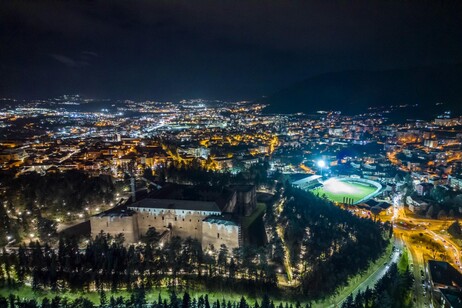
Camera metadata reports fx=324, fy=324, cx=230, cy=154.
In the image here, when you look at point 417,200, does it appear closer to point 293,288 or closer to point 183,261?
point 293,288

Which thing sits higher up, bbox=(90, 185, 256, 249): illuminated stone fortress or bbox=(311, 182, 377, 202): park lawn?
bbox=(90, 185, 256, 249): illuminated stone fortress

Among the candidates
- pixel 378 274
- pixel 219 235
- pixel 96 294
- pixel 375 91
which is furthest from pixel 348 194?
pixel 375 91

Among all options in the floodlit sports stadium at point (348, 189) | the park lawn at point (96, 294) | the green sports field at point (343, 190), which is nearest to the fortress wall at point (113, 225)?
the park lawn at point (96, 294)

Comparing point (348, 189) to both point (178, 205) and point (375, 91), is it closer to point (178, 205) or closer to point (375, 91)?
point (178, 205)

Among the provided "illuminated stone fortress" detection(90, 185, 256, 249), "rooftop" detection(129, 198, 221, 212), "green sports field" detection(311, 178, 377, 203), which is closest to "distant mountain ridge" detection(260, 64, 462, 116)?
"green sports field" detection(311, 178, 377, 203)

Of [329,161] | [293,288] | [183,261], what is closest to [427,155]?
[329,161]

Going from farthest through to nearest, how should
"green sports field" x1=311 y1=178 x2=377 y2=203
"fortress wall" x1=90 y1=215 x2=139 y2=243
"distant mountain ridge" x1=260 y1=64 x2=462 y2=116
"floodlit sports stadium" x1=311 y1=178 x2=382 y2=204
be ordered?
1. "distant mountain ridge" x1=260 y1=64 x2=462 y2=116
2. "green sports field" x1=311 y1=178 x2=377 y2=203
3. "floodlit sports stadium" x1=311 y1=178 x2=382 y2=204
4. "fortress wall" x1=90 y1=215 x2=139 y2=243

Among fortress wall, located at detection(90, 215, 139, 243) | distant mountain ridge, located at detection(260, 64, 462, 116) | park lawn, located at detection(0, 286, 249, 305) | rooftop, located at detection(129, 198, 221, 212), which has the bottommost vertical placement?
park lawn, located at detection(0, 286, 249, 305)

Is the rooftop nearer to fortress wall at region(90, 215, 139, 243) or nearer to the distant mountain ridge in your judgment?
fortress wall at region(90, 215, 139, 243)
